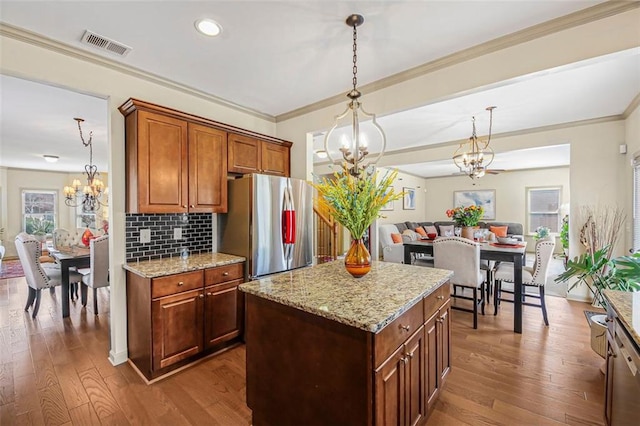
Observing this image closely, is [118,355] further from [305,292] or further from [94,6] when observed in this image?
[94,6]

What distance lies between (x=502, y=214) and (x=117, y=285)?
10.6 meters

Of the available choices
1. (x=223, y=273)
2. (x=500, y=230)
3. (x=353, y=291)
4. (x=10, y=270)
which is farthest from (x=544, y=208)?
(x=10, y=270)

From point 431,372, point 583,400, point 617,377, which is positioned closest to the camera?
point 617,377

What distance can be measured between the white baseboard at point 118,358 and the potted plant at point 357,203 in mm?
2336

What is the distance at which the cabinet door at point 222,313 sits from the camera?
2621 millimetres

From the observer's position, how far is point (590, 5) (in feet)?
6.27

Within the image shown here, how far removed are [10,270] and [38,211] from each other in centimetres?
282

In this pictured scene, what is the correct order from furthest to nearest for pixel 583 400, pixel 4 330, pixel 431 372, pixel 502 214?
pixel 502 214, pixel 4 330, pixel 583 400, pixel 431 372

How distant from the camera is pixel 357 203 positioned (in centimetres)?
180

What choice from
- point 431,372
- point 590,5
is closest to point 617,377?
point 431,372

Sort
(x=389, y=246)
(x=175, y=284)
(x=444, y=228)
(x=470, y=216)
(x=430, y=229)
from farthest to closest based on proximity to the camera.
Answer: (x=430, y=229)
(x=444, y=228)
(x=389, y=246)
(x=470, y=216)
(x=175, y=284)

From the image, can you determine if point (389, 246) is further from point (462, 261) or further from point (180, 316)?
point (180, 316)

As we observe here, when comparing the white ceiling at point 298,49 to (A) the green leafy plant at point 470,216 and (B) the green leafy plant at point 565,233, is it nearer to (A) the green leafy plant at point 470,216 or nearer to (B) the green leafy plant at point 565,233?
(A) the green leafy plant at point 470,216

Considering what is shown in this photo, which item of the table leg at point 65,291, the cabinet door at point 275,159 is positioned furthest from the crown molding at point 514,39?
the table leg at point 65,291
